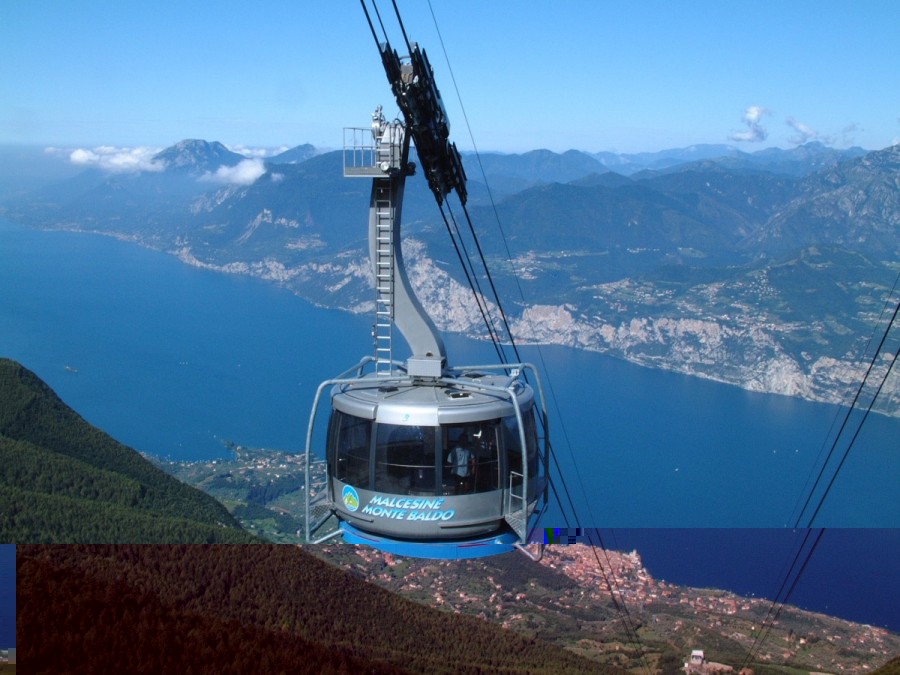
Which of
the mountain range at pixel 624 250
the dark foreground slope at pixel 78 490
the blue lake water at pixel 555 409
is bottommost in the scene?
the blue lake water at pixel 555 409

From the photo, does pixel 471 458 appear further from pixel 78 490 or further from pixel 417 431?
pixel 78 490

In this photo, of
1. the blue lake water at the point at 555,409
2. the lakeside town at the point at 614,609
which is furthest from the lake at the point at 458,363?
the lakeside town at the point at 614,609

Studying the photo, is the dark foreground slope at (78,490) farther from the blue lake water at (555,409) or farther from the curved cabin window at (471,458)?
the curved cabin window at (471,458)

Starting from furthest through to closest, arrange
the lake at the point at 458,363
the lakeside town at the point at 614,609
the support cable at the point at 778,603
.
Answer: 1. the lake at the point at 458,363
2. the lakeside town at the point at 614,609
3. the support cable at the point at 778,603

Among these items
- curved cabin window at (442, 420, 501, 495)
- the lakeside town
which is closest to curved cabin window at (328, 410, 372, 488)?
curved cabin window at (442, 420, 501, 495)

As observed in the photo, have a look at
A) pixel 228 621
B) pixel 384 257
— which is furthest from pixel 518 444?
pixel 228 621

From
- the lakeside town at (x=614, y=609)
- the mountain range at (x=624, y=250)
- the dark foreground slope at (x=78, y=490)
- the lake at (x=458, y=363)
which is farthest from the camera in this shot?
the mountain range at (x=624, y=250)
